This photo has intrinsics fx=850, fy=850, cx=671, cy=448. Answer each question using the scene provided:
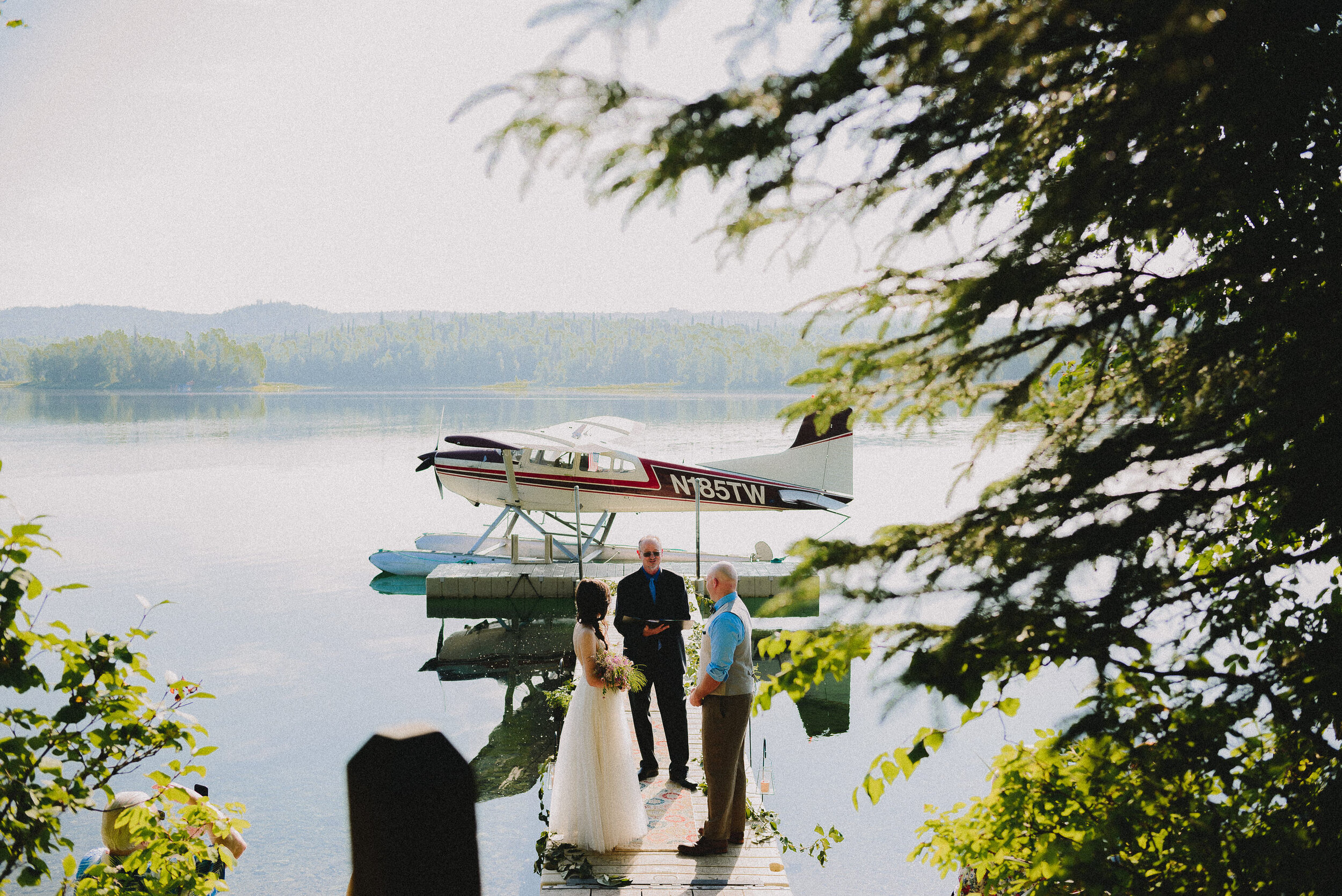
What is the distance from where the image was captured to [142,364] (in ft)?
430

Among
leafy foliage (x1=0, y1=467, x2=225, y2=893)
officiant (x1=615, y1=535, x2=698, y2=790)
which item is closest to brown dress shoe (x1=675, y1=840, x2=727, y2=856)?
officiant (x1=615, y1=535, x2=698, y2=790)

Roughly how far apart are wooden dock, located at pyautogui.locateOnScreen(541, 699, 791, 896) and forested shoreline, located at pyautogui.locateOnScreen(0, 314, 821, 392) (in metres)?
118

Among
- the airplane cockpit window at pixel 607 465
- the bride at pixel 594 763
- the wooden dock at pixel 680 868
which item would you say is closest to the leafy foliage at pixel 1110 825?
the wooden dock at pixel 680 868

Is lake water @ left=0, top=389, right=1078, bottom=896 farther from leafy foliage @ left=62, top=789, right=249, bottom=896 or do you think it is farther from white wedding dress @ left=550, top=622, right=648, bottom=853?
white wedding dress @ left=550, top=622, right=648, bottom=853

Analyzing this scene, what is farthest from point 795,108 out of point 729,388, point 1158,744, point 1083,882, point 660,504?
point 729,388

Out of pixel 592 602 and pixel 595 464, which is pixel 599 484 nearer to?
pixel 595 464

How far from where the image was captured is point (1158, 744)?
1.94m

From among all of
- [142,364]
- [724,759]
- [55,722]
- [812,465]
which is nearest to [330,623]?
[812,465]

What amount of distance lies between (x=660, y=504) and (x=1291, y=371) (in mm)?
14034

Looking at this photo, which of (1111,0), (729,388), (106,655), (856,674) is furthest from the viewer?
(729,388)

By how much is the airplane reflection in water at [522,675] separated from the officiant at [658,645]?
2.45m

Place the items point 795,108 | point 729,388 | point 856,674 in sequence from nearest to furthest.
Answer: point 795,108 → point 856,674 → point 729,388

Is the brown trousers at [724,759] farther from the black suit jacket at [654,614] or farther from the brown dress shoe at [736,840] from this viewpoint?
the black suit jacket at [654,614]

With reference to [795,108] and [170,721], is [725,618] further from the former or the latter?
[795,108]
